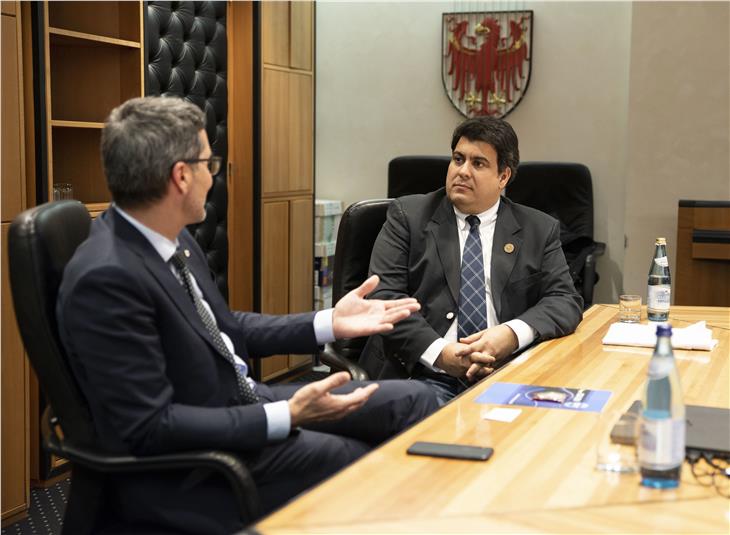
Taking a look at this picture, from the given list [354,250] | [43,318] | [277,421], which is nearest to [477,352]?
[354,250]

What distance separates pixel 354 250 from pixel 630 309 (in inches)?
36.8

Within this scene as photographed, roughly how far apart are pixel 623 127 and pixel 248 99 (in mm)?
2325

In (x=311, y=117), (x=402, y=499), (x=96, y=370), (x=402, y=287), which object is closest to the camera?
(x=402, y=499)

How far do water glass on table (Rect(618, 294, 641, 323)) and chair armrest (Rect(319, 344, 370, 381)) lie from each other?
94 cm

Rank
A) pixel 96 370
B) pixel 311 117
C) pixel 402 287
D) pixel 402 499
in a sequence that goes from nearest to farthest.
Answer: pixel 402 499
pixel 96 370
pixel 402 287
pixel 311 117

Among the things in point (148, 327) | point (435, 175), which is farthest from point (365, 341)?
point (435, 175)

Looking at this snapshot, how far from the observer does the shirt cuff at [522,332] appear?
2.92m

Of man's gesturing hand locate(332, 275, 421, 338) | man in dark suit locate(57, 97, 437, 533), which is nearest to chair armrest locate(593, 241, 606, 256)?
man's gesturing hand locate(332, 275, 421, 338)

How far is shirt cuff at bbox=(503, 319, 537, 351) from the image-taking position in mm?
2924

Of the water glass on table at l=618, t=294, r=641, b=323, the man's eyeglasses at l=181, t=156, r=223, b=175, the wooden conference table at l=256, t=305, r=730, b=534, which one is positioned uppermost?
the man's eyeglasses at l=181, t=156, r=223, b=175

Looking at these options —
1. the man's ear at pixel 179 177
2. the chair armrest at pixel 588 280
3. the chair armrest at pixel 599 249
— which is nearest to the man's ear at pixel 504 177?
the man's ear at pixel 179 177

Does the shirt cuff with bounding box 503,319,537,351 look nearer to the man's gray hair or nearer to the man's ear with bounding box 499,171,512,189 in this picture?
the man's ear with bounding box 499,171,512,189

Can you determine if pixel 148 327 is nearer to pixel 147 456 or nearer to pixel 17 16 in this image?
pixel 147 456

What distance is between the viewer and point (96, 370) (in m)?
1.87
